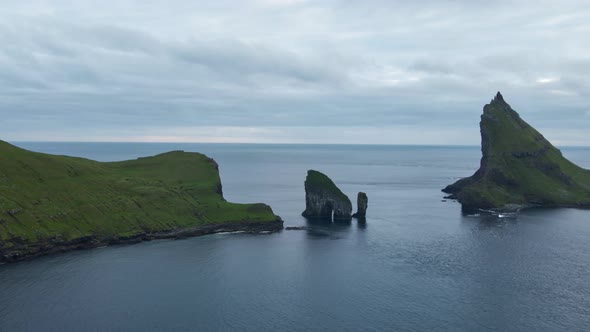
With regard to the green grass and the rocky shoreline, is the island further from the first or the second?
the rocky shoreline

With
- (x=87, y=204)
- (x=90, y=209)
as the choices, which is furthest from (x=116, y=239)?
(x=87, y=204)

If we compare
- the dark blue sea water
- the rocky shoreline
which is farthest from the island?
the dark blue sea water

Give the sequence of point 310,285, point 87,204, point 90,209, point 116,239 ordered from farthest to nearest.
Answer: point 87,204, point 90,209, point 116,239, point 310,285

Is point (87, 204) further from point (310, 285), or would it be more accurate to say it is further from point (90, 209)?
point (310, 285)

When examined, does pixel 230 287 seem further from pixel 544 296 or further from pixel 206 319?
pixel 544 296

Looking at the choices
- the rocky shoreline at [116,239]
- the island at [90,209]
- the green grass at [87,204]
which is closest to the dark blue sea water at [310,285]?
the rocky shoreline at [116,239]

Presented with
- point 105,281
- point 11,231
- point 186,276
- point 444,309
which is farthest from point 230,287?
point 11,231
